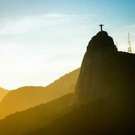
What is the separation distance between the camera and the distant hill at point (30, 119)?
224 ft

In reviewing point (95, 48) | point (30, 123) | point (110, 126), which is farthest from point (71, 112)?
point (95, 48)

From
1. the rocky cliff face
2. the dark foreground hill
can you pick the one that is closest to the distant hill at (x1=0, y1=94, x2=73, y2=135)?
the dark foreground hill

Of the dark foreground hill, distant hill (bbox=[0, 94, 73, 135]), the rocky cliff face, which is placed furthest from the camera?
distant hill (bbox=[0, 94, 73, 135])

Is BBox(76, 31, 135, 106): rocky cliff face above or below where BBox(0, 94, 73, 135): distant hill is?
above

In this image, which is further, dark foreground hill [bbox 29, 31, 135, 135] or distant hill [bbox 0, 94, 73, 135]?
distant hill [bbox 0, 94, 73, 135]

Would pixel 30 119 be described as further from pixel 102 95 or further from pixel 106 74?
pixel 106 74

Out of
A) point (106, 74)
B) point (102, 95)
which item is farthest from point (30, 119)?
point (106, 74)

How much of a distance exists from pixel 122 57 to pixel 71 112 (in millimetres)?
16868

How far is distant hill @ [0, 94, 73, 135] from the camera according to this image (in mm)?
68250

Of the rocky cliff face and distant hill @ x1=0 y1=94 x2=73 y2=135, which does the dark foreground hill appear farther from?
distant hill @ x1=0 y1=94 x2=73 y2=135

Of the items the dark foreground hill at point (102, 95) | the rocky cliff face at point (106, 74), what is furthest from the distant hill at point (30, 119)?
the rocky cliff face at point (106, 74)

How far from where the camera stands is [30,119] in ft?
242

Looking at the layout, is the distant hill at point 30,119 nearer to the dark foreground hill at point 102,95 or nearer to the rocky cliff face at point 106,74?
the dark foreground hill at point 102,95

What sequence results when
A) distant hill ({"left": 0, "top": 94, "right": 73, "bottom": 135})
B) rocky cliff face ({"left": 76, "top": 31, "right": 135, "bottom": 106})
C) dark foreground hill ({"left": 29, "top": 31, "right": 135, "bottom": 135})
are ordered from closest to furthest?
1. dark foreground hill ({"left": 29, "top": 31, "right": 135, "bottom": 135})
2. rocky cliff face ({"left": 76, "top": 31, "right": 135, "bottom": 106})
3. distant hill ({"left": 0, "top": 94, "right": 73, "bottom": 135})
